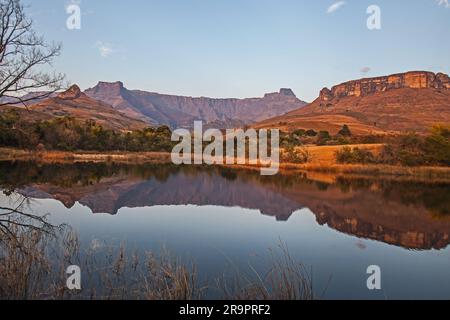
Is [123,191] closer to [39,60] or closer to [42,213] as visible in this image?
[42,213]

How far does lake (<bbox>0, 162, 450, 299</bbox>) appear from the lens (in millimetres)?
10516

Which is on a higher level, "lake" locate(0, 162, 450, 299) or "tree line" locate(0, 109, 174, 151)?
"tree line" locate(0, 109, 174, 151)

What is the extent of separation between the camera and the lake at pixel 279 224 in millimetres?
10516

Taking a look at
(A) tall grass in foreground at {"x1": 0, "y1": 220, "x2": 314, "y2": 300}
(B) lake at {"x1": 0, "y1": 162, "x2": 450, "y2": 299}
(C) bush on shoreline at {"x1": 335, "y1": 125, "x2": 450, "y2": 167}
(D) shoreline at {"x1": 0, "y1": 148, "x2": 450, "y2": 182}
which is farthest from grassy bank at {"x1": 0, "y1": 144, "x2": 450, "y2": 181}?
(A) tall grass in foreground at {"x1": 0, "y1": 220, "x2": 314, "y2": 300}

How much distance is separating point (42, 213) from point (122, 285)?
9.92 m

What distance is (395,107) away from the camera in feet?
527

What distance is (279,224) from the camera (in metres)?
18.0

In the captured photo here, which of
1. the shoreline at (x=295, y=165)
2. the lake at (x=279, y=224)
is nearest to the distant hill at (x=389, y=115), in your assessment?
the shoreline at (x=295, y=165)

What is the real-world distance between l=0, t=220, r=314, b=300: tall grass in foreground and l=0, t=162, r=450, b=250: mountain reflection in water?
8223 mm

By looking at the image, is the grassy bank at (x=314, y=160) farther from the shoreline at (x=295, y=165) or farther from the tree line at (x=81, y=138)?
the tree line at (x=81, y=138)

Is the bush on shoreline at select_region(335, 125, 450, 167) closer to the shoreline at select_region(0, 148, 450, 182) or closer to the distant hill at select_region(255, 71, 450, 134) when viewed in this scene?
the shoreline at select_region(0, 148, 450, 182)

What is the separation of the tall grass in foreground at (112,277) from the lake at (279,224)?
69 centimetres

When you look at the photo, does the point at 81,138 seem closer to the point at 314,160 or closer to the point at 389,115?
the point at 314,160
